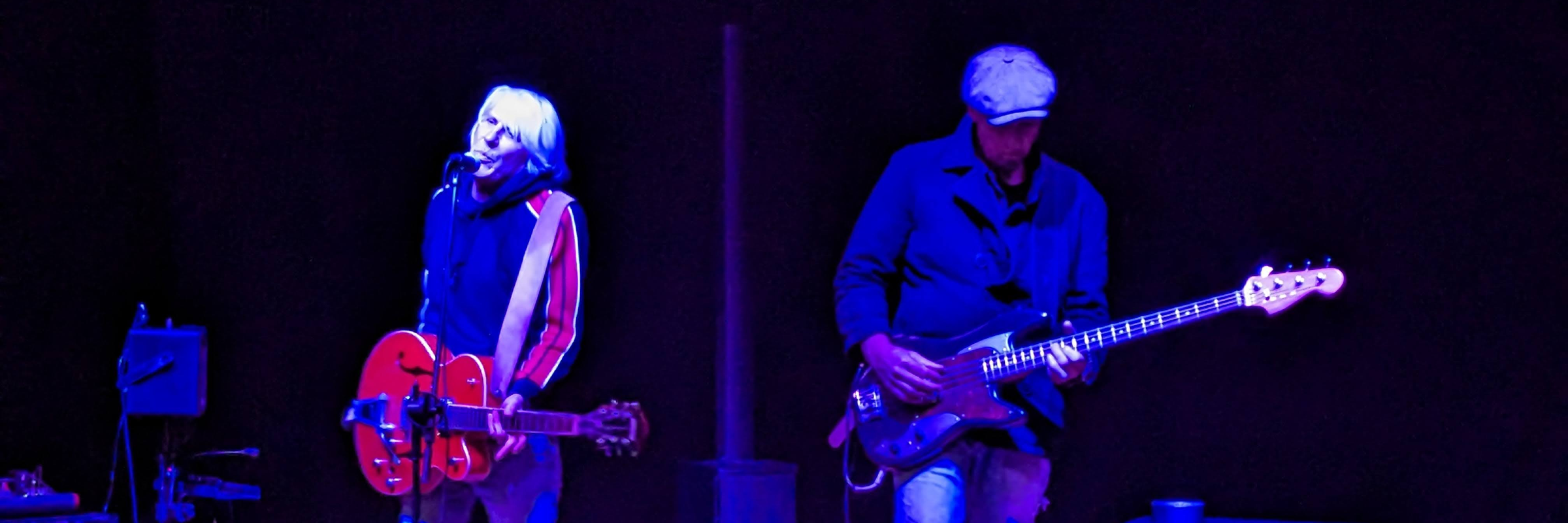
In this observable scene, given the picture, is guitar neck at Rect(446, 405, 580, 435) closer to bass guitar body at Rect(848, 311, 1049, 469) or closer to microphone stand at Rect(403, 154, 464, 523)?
microphone stand at Rect(403, 154, 464, 523)

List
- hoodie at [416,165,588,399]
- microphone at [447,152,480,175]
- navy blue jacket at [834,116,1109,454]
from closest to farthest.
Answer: microphone at [447,152,480,175] < navy blue jacket at [834,116,1109,454] < hoodie at [416,165,588,399]

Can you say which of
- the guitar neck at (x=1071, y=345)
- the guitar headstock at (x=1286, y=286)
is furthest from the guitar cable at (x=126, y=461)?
the guitar headstock at (x=1286, y=286)

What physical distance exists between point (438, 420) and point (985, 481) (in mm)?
1348

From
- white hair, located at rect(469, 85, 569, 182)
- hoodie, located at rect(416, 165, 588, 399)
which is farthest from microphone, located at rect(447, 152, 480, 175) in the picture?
white hair, located at rect(469, 85, 569, 182)

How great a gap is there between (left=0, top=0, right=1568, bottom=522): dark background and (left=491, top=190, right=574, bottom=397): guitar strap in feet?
3.23

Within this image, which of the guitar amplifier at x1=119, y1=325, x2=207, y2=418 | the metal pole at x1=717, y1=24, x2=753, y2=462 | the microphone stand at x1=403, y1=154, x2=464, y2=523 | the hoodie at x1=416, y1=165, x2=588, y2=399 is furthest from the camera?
the metal pole at x1=717, y1=24, x2=753, y2=462

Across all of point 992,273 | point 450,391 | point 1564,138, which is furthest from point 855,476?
point 1564,138

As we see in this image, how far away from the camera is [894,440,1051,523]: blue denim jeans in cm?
385

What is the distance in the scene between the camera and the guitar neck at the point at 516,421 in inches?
151

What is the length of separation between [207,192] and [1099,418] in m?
3.02

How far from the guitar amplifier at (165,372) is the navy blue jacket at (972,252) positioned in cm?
179

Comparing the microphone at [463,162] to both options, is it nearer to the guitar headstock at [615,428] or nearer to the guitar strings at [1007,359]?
the guitar headstock at [615,428]

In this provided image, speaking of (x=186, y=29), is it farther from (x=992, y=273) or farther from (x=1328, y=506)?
(x=1328, y=506)

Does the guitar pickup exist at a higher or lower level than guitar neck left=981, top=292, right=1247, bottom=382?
lower
